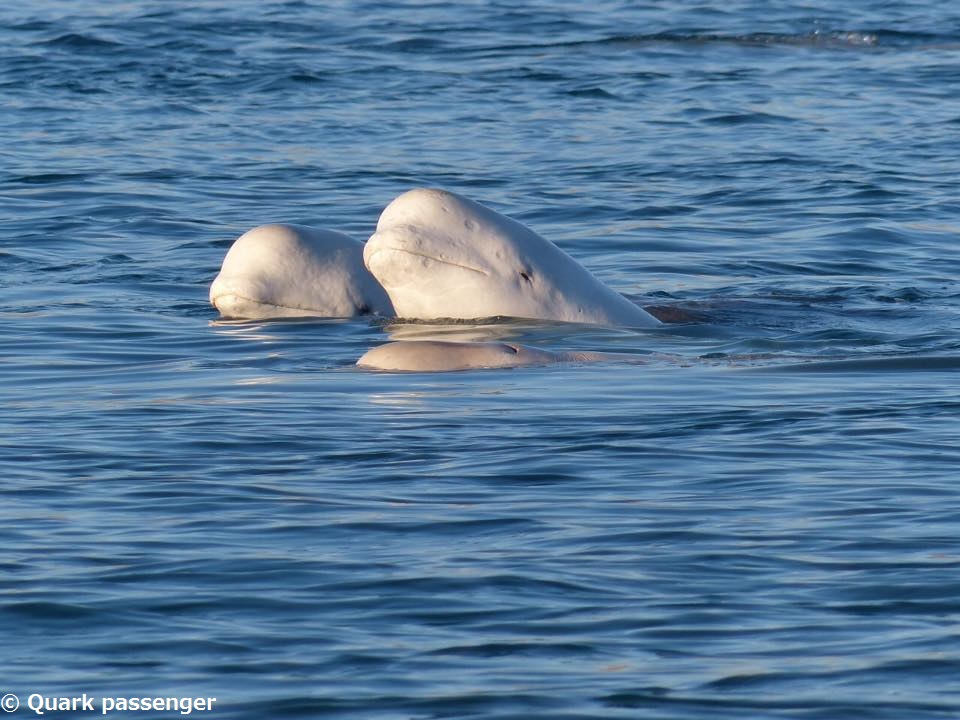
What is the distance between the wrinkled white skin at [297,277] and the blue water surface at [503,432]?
0.21 m

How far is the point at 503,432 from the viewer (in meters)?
8.91

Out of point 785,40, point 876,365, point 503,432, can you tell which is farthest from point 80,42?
point 503,432

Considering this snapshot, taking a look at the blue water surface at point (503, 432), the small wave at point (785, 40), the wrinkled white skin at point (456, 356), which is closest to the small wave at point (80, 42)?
the blue water surface at point (503, 432)

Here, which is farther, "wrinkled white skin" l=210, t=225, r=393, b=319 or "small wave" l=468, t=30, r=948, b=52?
"small wave" l=468, t=30, r=948, b=52

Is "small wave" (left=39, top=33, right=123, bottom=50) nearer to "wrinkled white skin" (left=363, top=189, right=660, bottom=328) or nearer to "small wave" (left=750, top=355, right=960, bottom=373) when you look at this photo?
"wrinkled white skin" (left=363, top=189, right=660, bottom=328)

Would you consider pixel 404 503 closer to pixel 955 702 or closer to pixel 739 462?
pixel 739 462

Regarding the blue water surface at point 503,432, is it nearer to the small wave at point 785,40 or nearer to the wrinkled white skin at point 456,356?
the wrinkled white skin at point 456,356

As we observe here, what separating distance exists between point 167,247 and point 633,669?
10.3 metres

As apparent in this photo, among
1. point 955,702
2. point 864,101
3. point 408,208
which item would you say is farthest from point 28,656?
point 864,101

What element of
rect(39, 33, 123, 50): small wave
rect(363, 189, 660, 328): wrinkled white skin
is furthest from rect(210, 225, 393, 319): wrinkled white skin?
rect(39, 33, 123, 50): small wave

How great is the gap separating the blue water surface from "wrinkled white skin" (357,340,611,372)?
6.4 inches

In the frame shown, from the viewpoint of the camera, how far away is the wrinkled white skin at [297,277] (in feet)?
39.7

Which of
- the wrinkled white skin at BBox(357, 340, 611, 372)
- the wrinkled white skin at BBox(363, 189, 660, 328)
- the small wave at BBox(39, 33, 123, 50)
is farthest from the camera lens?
the small wave at BBox(39, 33, 123, 50)

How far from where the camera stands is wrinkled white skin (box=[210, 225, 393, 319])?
12094 millimetres
